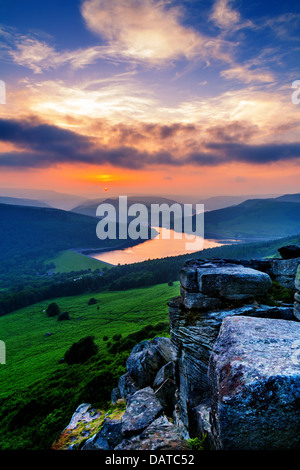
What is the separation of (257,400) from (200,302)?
7522 millimetres

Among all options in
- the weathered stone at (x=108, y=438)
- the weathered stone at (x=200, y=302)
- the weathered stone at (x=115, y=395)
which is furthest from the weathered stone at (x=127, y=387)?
the weathered stone at (x=200, y=302)

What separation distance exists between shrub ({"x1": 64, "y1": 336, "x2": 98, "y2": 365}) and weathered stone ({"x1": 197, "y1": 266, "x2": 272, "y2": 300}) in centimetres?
4183

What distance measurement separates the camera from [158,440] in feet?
28.6

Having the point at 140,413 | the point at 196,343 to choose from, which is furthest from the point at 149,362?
the point at 196,343

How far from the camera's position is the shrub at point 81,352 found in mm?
44844

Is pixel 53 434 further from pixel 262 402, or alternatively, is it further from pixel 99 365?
pixel 262 402

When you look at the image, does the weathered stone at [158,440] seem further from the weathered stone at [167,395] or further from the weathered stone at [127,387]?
the weathered stone at [127,387]

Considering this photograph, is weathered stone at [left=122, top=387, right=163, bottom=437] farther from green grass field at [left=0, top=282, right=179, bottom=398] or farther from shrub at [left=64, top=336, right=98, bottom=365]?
green grass field at [left=0, top=282, right=179, bottom=398]

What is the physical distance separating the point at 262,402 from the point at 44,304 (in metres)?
132

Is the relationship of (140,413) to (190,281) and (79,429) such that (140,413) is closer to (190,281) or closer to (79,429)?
(190,281)

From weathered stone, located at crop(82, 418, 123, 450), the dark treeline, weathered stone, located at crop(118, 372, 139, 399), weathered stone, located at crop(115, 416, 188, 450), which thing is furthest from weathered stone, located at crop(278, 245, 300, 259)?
the dark treeline

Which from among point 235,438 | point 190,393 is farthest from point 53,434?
point 235,438

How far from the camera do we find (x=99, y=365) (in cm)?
3562

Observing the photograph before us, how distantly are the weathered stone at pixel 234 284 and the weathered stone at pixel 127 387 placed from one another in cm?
1408
